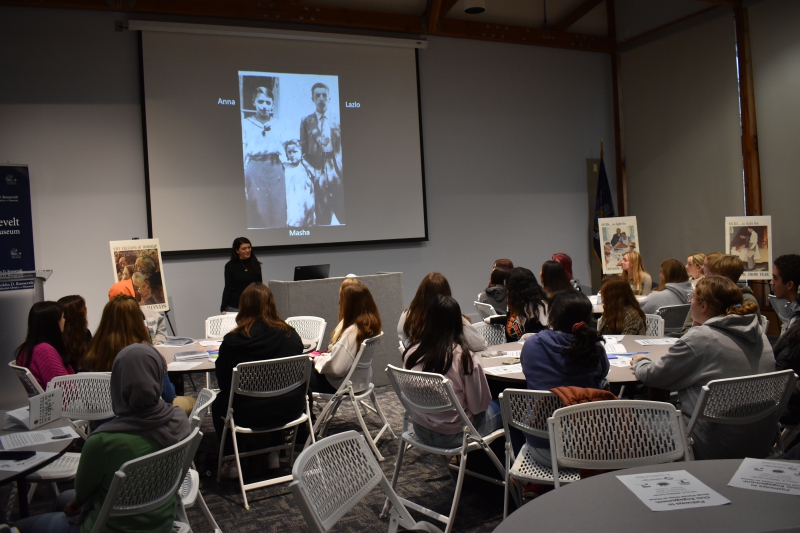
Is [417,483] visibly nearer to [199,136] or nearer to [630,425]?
[630,425]

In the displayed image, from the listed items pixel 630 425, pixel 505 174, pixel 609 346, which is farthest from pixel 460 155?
pixel 630 425

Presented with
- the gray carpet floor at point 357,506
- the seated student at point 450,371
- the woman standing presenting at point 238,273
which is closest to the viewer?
the seated student at point 450,371

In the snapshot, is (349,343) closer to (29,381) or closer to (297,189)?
(29,381)

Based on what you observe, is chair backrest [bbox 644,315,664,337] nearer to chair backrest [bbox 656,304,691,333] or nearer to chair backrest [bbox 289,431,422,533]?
chair backrest [bbox 656,304,691,333]

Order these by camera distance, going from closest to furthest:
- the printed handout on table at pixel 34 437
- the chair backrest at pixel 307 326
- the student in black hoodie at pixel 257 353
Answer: the printed handout on table at pixel 34 437 → the student in black hoodie at pixel 257 353 → the chair backrest at pixel 307 326

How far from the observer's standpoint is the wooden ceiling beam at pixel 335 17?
702 centimetres

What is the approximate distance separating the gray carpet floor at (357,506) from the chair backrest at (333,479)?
4.53ft

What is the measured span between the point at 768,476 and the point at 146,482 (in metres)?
1.97

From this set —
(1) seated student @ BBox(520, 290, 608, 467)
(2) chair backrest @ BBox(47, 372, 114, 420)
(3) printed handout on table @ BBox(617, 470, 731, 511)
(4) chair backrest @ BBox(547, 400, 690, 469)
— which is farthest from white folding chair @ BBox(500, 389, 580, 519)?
(2) chair backrest @ BBox(47, 372, 114, 420)

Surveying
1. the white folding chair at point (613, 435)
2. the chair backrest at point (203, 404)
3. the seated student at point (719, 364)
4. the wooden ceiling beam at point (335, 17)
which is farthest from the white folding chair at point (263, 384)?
the wooden ceiling beam at point (335, 17)

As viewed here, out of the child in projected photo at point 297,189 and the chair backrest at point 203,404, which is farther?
the child in projected photo at point 297,189

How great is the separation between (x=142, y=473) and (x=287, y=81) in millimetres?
6390

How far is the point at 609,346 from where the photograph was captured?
13.0ft

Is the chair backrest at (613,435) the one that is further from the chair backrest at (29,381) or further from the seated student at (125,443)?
the chair backrest at (29,381)
